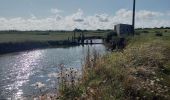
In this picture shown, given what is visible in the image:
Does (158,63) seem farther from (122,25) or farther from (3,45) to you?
(3,45)

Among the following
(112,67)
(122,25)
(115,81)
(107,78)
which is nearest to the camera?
(115,81)

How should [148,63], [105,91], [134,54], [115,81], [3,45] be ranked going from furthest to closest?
1. [3,45]
2. [134,54]
3. [148,63]
4. [115,81]
5. [105,91]

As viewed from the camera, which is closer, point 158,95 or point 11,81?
point 158,95

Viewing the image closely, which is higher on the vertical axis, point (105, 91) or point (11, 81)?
point (105, 91)

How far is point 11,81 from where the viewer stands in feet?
110

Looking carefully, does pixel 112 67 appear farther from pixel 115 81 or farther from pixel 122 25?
pixel 122 25

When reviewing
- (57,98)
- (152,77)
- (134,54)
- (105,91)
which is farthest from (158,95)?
(134,54)

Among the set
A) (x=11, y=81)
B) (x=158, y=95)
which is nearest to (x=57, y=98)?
(x=158, y=95)

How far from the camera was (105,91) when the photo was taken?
10984mm

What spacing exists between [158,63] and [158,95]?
5824 mm

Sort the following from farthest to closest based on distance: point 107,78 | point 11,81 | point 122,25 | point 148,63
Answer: point 122,25 → point 11,81 → point 148,63 → point 107,78

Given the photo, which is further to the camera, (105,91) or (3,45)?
(3,45)

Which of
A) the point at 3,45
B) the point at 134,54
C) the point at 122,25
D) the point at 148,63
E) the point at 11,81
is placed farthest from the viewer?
the point at 3,45

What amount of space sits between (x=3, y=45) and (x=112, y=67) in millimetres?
78216
